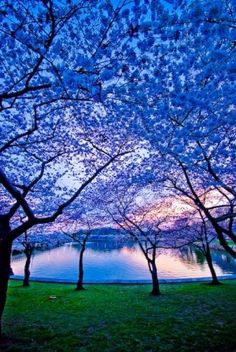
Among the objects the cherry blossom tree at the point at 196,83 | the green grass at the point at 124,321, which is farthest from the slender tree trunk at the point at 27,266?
the cherry blossom tree at the point at 196,83

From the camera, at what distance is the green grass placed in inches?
297

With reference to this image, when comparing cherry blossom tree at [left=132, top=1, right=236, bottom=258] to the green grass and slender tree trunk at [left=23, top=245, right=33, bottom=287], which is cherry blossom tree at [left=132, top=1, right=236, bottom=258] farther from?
slender tree trunk at [left=23, top=245, right=33, bottom=287]

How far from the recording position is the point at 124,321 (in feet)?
33.7

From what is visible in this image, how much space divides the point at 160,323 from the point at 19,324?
5.31m

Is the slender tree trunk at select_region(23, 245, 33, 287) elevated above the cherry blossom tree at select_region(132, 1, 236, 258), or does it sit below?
below

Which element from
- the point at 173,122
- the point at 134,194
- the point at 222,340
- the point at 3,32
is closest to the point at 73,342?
the point at 222,340

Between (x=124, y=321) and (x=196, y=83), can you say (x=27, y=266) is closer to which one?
(x=124, y=321)

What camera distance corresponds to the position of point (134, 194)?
59.5 ft

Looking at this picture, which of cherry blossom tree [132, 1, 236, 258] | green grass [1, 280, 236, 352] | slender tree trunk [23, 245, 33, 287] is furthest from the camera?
slender tree trunk [23, 245, 33, 287]

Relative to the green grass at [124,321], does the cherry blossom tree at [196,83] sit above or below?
above

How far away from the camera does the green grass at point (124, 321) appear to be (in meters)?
7.55

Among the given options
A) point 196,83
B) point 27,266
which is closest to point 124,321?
point 196,83

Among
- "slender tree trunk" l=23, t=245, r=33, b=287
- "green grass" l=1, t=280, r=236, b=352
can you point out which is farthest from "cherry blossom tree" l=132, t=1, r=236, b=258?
"slender tree trunk" l=23, t=245, r=33, b=287

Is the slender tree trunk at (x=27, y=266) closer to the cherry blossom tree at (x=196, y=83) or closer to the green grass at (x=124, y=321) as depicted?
the green grass at (x=124, y=321)
